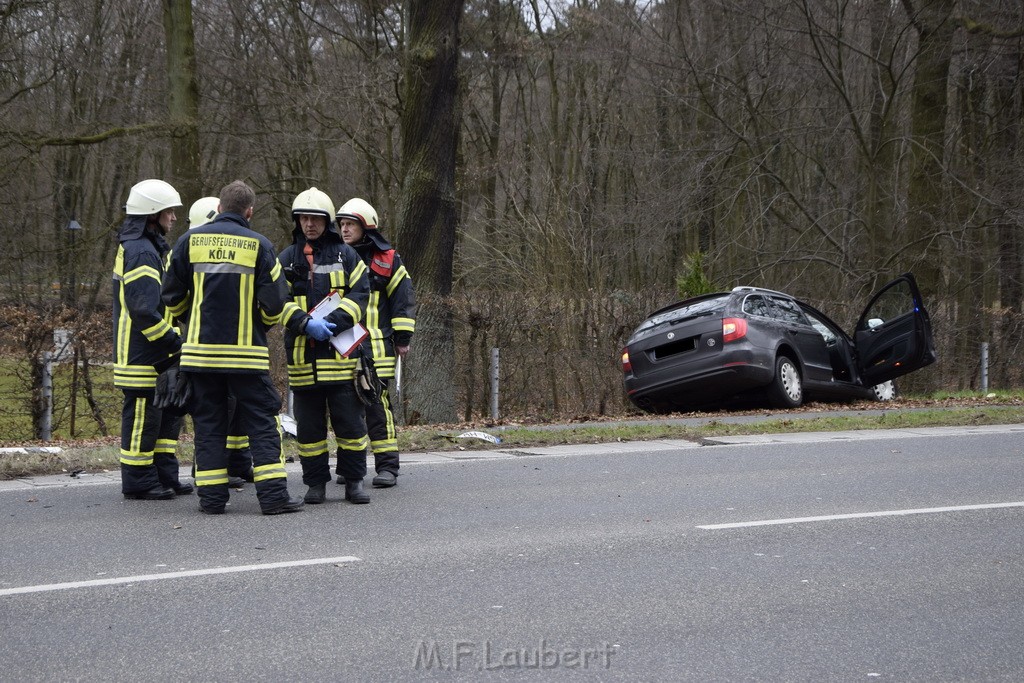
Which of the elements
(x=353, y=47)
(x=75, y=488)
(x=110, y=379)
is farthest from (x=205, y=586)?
(x=353, y=47)

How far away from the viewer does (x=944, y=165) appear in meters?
23.4

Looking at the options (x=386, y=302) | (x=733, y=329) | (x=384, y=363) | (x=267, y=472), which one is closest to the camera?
(x=267, y=472)

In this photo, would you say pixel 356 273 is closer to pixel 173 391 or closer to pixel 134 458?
pixel 173 391

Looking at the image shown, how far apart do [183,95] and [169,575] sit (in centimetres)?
1604

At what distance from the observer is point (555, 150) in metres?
32.9

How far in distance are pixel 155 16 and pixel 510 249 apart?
1119 cm

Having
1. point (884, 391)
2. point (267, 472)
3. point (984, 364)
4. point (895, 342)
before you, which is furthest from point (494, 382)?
point (984, 364)

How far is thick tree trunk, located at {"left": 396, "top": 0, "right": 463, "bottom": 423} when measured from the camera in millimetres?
14734

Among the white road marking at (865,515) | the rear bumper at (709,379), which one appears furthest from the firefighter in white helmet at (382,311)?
the rear bumper at (709,379)

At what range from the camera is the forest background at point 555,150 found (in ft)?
53.9

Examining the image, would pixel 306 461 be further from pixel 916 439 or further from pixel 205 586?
pixel 916 439

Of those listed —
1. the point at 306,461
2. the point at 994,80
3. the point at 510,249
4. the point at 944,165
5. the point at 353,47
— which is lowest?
the point at 306,461

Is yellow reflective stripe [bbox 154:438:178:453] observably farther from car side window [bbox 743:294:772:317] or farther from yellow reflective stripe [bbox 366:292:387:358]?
car side window [bbox 743:294:772:317]

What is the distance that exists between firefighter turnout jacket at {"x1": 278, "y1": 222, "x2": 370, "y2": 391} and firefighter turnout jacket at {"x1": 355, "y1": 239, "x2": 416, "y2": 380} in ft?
1.31
